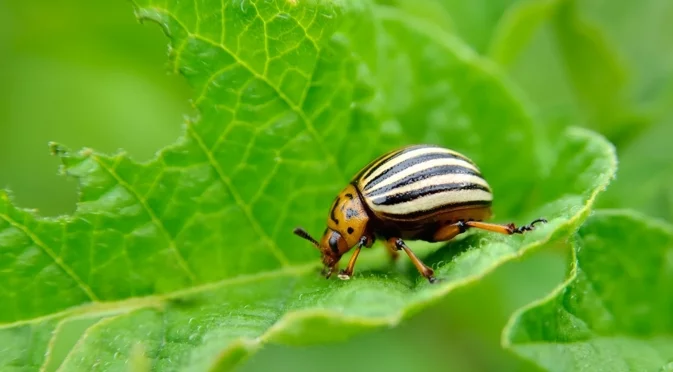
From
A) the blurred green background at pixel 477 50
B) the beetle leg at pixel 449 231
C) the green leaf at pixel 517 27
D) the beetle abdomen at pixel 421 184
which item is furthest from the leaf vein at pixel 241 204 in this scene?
the green leaf at pixel 517 27

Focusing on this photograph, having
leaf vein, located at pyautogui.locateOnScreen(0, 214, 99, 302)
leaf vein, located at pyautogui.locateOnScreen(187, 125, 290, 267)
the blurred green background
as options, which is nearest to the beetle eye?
leaf vein, located at pyautogui.locateOnScreen(187, 125, 290, 267)

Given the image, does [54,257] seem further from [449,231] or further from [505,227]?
[505,227]

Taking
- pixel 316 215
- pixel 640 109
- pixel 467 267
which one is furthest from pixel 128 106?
pixel 467 267

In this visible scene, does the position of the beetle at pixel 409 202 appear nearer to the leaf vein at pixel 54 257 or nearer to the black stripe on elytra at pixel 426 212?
the black stripe on elytra at pixel 426 212

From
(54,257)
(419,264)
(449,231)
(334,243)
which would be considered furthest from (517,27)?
(54,257)

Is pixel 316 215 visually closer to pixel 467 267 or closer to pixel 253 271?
pixel 253 271
